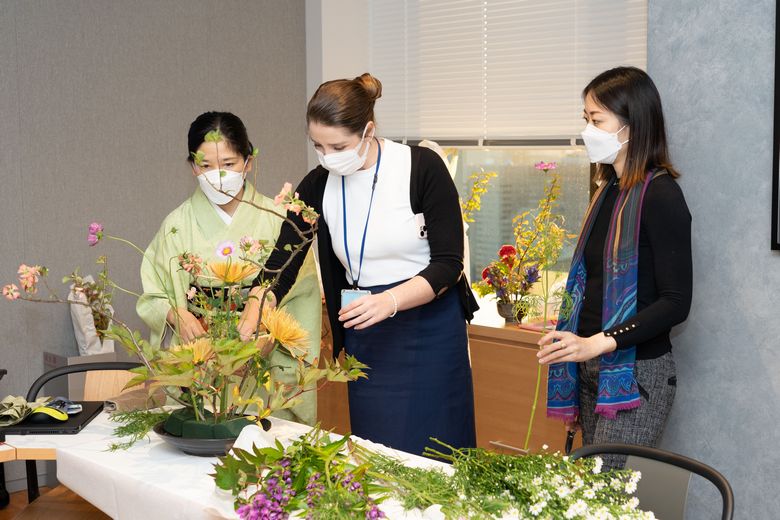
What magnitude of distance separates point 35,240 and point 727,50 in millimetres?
2946

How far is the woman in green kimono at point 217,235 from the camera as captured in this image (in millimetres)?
2736

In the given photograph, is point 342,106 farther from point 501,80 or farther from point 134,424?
point 501,80

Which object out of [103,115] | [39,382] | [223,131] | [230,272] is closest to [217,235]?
[223,131]

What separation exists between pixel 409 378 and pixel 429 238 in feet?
1.41

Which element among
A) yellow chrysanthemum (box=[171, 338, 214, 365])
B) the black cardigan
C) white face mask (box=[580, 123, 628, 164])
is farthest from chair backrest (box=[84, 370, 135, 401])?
white face mask (box=[580, 123, 628, 164])

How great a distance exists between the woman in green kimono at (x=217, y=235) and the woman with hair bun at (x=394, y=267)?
189 mm

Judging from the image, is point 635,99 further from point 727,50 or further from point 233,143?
point 233,143

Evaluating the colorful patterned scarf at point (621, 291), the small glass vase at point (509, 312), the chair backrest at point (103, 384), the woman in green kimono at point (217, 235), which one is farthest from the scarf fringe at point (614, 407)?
the chair backrest at point (103, 384)

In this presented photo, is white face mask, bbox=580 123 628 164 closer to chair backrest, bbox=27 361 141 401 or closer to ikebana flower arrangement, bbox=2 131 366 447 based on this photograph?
ikebana flower arrangement, bbox=2 131 366 447

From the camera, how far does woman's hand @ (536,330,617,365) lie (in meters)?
2.22

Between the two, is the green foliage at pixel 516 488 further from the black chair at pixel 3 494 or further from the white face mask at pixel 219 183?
the black chair at pixel 3 494

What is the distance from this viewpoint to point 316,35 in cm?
470

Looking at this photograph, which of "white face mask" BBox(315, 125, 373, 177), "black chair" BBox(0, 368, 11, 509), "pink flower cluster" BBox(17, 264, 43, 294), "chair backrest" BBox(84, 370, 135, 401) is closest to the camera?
"pink flower cluster" BBox(17, 264, 43, 294)

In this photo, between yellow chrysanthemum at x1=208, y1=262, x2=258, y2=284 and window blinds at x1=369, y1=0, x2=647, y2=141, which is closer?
yellow chrysanthemum at x1=208, y1=262, x2=258, y2=284
